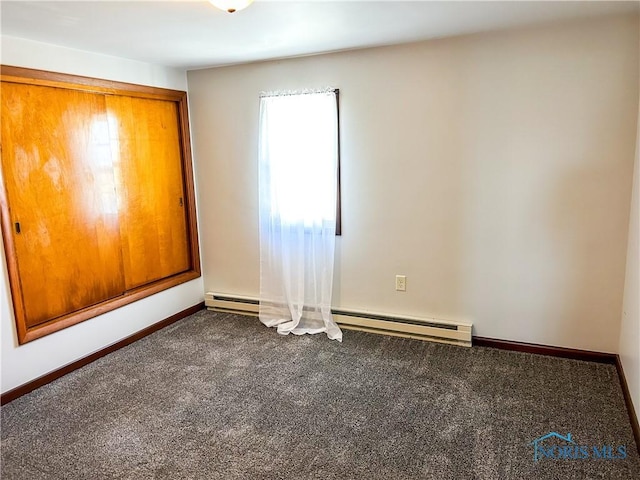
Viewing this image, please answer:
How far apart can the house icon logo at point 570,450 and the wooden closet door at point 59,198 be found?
2.92 meters

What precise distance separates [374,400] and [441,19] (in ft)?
7.19

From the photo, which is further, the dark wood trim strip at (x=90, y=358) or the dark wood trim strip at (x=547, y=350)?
the dark wood trim strip at (x=547, y=350)

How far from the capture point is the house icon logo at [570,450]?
2031mm

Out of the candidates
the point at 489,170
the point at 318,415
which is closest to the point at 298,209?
the point at 489,170

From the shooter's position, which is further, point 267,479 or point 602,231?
point 602,231

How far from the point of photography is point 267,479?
195 cm

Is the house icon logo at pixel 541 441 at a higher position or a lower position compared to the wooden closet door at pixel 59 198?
lower

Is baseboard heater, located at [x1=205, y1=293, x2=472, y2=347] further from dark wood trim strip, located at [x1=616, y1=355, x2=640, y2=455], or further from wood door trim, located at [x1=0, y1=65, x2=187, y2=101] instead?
wood door trim, located at [x1=0, y1=65, x2=187, y2=101]

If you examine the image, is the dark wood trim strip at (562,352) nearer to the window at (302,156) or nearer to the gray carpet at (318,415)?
the gray carpet at (318,415)

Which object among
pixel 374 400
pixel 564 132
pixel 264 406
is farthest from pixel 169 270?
pixel 564 132

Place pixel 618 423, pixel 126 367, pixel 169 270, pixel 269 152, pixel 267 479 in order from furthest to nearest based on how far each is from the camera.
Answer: pixel 169 270
pixel 269 152
pixel 126 367
pixel 618 423
pixel 267 479

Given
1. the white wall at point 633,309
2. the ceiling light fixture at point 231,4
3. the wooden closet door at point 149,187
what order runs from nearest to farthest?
the ceiling light fixture at point 231,4
the white wall at point 633,309
the wooden closet door at point 149,187

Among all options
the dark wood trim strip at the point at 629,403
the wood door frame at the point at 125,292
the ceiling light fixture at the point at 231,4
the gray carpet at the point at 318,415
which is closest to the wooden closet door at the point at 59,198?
the wood door frame at the point at 125,292

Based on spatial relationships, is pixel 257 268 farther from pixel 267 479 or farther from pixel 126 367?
pixel 267 479
